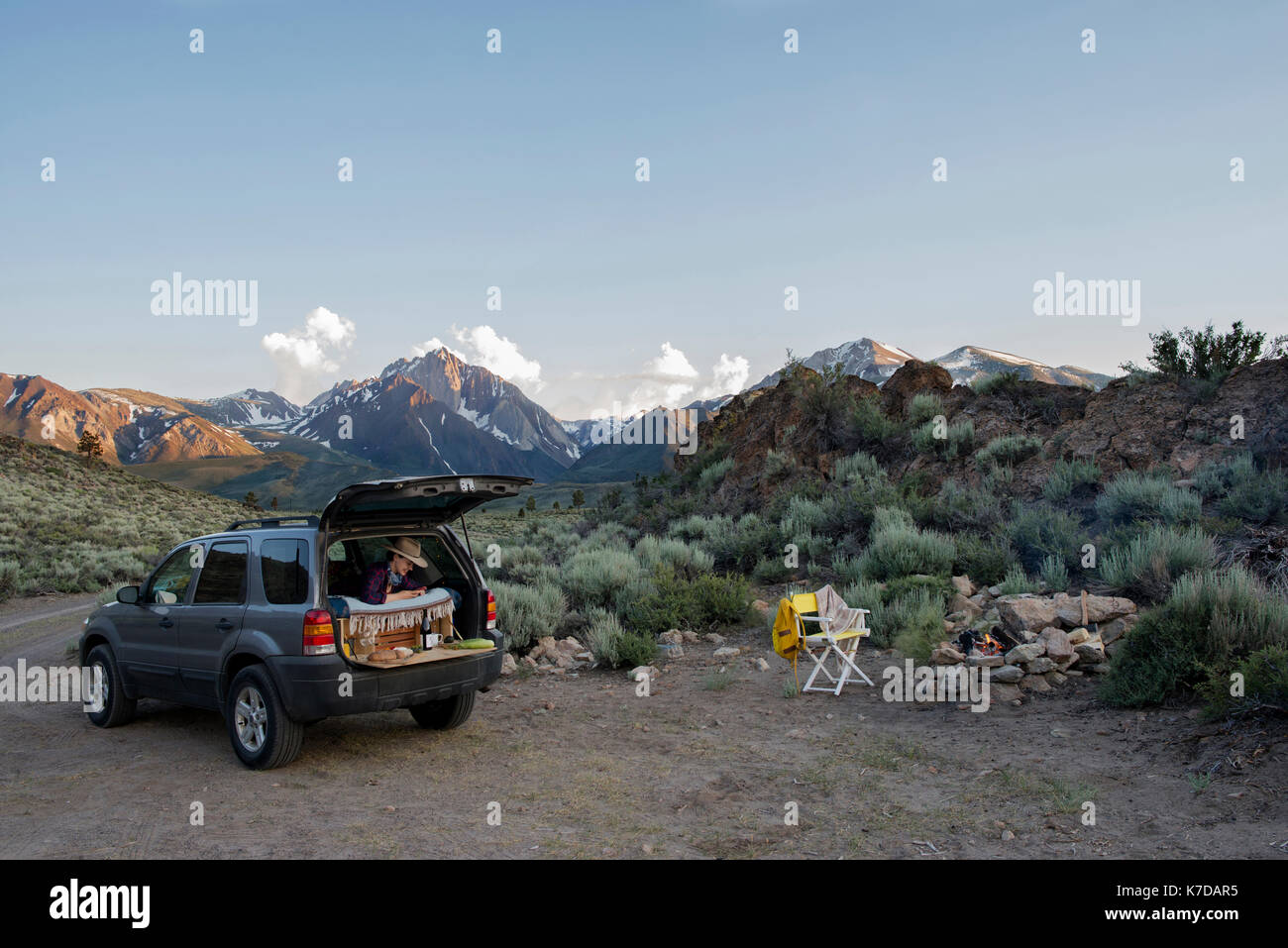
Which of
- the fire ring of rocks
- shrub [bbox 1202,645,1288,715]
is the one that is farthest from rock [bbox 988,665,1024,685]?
shrub [bbox 1202,645,1288,715]

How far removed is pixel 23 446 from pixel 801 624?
50.1 m

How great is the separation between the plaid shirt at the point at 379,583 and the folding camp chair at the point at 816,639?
3.76 metres

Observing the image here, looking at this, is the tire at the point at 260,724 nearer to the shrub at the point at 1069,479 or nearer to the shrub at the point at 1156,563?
the shrub at the point at 1156,563

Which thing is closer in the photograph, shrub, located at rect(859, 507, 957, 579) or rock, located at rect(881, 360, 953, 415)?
shrub, located at rect(859, 507, 957, 579)

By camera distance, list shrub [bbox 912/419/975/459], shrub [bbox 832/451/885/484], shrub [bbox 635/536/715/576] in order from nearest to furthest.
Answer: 1. shrub [bbox 635/536/715/576]
2. shrub [bbox 912/419/975/459]
3. shrub [bbox 832/451/885/484]

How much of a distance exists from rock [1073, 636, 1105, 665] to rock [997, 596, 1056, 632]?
1.36ft

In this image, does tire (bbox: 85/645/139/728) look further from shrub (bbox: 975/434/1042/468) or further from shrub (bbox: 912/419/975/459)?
shrub (bbox: 912/419/975/459)

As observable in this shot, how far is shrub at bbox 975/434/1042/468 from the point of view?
52.5 feet

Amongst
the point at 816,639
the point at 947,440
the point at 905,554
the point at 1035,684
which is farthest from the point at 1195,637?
the point at 947,440

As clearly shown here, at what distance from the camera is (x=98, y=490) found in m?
39.9

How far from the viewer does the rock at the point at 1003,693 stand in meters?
7.44

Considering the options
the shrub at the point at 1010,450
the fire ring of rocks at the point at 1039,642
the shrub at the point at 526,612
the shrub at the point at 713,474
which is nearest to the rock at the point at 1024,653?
the fire ring of rocks at the point at 1039,642

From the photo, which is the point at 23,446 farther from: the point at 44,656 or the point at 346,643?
the point at 346,643
